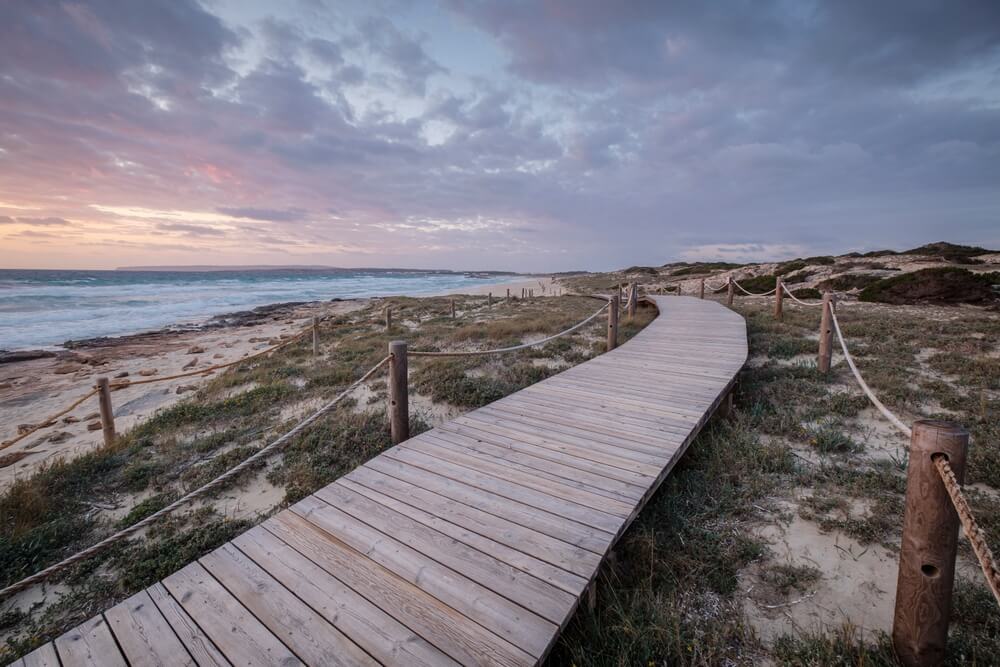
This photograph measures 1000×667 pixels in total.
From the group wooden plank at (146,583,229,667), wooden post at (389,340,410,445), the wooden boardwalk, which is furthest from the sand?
the wooden boardwalk

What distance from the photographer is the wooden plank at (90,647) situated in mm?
2066

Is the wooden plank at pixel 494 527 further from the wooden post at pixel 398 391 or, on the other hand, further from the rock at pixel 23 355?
the rock at pixel 23 355

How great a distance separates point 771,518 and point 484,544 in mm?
2539

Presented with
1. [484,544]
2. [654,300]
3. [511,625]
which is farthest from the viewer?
[654,300]

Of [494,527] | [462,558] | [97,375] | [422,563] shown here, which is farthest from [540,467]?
[97,375]

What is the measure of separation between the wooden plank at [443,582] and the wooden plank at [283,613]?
0.46 metres

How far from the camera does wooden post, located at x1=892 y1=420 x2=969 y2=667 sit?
190 centimetres

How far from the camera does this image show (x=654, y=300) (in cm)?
1745

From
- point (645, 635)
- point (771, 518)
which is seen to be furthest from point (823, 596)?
point (645, 635)

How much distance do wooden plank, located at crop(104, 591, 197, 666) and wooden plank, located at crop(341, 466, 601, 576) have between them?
147 cm

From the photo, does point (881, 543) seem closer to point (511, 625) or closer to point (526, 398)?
point (511, 625)

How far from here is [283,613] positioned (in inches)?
90.3

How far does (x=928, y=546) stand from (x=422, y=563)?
2.60m

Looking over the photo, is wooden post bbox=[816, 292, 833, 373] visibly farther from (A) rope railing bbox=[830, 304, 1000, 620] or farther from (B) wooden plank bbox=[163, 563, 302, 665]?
(B) wooden plank bbox=[163, 563, 302, 665]
